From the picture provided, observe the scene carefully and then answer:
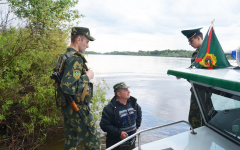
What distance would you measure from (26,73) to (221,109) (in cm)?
494

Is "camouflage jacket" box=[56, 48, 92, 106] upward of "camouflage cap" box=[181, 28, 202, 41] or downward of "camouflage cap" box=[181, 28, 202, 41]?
downward

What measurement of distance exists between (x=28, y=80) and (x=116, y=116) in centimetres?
343

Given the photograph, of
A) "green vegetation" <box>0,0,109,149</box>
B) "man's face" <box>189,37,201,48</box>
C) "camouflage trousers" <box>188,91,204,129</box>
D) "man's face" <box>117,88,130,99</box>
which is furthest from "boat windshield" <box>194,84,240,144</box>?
"green vegetation" <box>0,0,109,149</box>

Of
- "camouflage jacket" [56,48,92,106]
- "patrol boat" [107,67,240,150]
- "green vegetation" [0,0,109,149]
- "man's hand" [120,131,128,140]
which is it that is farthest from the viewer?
"green vegetation" [0,0,109,149]

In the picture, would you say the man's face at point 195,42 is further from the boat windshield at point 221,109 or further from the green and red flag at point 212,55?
the boat windshield at point 221,109

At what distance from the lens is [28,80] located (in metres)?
5.78

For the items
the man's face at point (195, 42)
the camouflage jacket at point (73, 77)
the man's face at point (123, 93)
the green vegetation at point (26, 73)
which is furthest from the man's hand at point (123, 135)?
the green vegetation at point (26, 73)

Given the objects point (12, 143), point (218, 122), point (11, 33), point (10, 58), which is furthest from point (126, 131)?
point (11, 33)

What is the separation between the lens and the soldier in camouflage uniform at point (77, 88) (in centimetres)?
258

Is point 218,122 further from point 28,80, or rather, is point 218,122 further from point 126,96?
point 28,80

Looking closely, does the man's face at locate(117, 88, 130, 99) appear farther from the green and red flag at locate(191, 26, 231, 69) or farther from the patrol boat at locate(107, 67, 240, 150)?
the green and red flag at locate(191, 26, 231, 69)

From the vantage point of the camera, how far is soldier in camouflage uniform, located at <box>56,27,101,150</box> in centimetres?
258

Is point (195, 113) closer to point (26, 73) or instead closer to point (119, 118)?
point (119, 118)

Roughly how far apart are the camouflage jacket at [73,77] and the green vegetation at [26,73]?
8.59 ft
